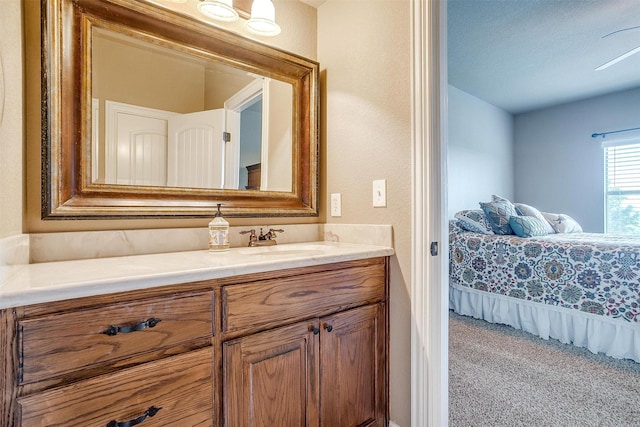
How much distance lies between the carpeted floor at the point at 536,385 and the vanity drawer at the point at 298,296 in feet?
2.79

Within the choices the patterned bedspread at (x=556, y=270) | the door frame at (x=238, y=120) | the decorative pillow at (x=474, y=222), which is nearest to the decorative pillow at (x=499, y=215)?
the decorative pillow at (x=474, y=222)

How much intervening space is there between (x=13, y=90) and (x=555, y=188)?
6.25 m

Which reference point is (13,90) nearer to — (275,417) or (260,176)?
(260,176)

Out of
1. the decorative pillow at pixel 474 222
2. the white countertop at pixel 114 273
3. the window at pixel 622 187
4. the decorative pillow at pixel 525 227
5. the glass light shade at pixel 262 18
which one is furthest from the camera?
the window at pixel 622 187

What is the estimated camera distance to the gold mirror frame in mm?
1048

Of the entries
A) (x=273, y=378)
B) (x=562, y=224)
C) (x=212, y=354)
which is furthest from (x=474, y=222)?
(x=212, y=354)

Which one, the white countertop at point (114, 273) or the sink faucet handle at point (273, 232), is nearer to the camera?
the white countertop at point (114, 273)

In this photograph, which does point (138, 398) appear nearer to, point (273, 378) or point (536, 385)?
point (273, 378)

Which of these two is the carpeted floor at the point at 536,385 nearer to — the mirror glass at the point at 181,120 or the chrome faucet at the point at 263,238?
the chrome faucet at the point at 263,238

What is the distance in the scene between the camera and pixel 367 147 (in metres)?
1.50

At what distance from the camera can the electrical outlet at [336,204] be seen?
1658 mm

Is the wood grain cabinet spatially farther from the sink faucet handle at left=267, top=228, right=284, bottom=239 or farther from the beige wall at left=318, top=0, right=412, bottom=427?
the sink faucet handle at left=267, top=228, right=284, bottom=239

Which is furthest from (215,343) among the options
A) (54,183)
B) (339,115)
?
(339,115)

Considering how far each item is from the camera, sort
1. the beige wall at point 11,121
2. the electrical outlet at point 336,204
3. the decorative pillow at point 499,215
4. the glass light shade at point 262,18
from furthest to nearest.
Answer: the decorative pillow at point 499,215, the electrical outlet at point 336,204, the glass light shade at point 262,18, the beige wall at point 11,121
